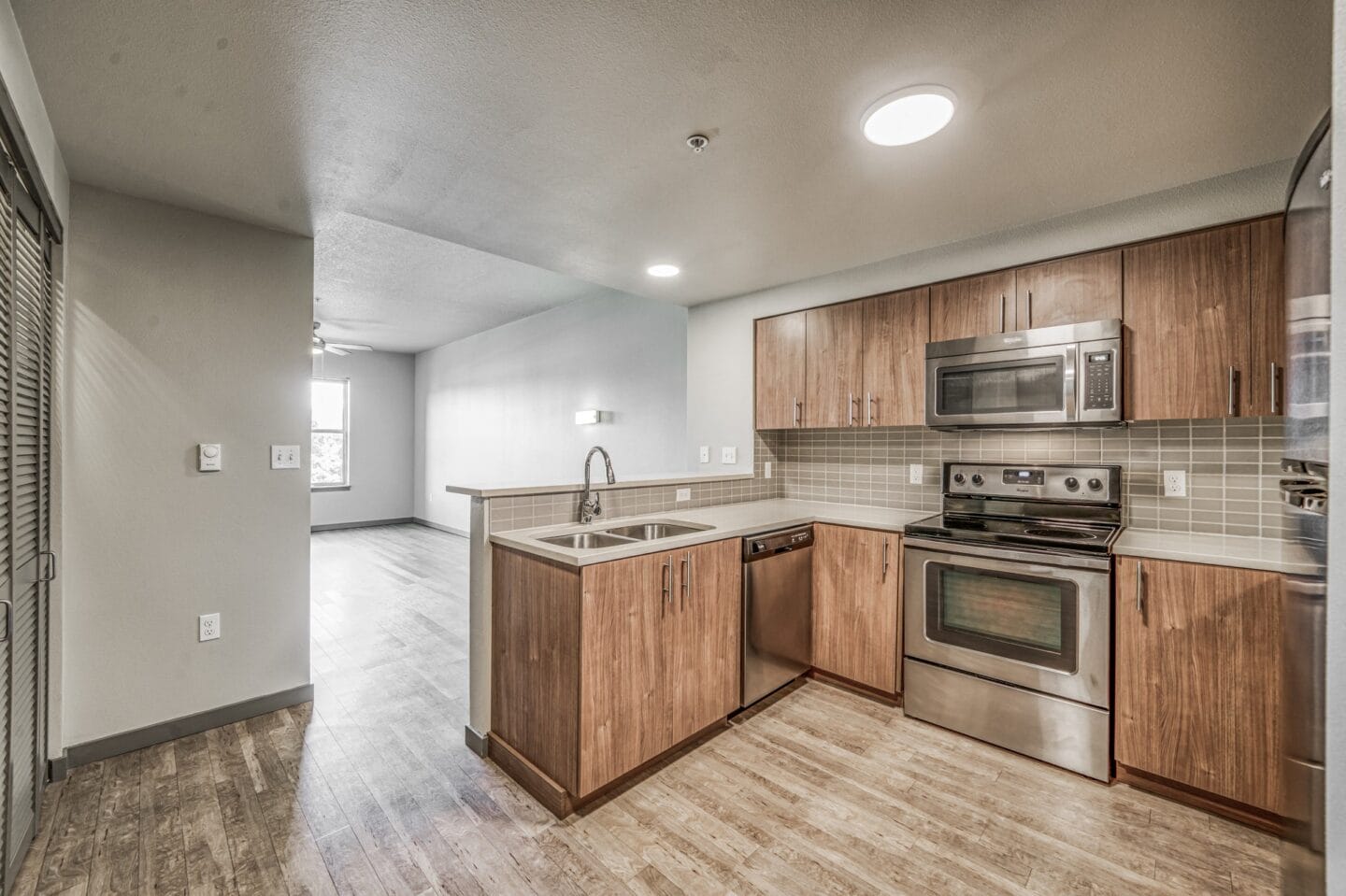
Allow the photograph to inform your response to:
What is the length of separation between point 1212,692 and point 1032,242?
6.33 feet

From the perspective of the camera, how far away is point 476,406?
725 centimetres

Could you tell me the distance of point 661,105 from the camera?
5.52 ft

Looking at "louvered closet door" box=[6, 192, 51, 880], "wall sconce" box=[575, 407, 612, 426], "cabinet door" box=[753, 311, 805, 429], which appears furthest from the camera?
"wall sconce" box=[575, 407, 612, 426]

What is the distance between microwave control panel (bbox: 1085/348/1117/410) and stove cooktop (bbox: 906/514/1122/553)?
557 millimetres

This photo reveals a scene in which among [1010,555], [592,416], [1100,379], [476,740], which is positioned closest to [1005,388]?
[1100,379]

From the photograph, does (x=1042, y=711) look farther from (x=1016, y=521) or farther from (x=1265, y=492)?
(x=1265, y=492)

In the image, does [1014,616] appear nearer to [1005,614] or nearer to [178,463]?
[1005,614]

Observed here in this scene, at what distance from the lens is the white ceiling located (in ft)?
4.45

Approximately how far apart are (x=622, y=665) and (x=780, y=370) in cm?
216

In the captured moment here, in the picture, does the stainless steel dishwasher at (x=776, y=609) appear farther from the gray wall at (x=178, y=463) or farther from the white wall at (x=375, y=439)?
the white wall at (x=375, y=439)

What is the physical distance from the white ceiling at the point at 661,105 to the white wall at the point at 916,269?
0.10 metres

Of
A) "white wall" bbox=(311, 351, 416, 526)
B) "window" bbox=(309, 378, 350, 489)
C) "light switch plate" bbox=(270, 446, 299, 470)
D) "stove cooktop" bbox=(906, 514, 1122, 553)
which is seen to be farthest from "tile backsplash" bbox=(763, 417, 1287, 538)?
"window" bbox=(309, 378, 350, 489)

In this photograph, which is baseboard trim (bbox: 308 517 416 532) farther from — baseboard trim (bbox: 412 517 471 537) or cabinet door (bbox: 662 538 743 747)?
cabinet door (bbox: 662 538 743 747)

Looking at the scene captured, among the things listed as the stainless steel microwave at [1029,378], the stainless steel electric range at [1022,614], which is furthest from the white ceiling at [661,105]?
the stainless steel electric range at [1022,614]
